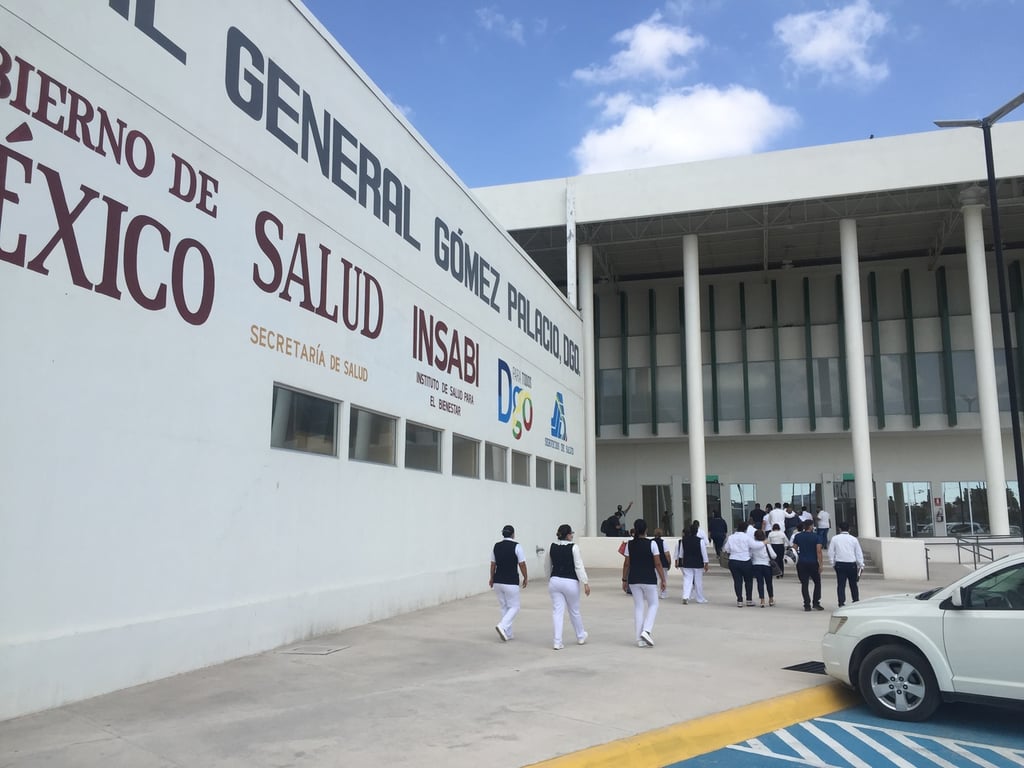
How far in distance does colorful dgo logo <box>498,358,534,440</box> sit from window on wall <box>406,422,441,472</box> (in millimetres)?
4047

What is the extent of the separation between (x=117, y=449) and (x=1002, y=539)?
27.5 m

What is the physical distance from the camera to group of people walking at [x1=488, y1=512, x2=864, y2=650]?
11070 millimetres

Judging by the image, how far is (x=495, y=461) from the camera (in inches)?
786

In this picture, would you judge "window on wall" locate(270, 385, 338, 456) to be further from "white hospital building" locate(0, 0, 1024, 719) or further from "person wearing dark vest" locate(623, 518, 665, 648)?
"person wearing dark vest" locate(623, 518, 665, 648)

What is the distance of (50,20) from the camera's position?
7.66 meters

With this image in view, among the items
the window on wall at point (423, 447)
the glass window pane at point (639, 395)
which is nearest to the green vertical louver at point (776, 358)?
the glass window pane at point (639, 395)

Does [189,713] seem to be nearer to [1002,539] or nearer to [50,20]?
[50,20]

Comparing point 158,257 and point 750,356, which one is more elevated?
point 750,356

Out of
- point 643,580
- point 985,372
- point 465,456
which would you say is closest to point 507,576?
point 643,580

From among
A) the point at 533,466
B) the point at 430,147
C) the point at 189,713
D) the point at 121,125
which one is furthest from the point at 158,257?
the point at 533,466

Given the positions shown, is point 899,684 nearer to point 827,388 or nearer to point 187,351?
point 187,351

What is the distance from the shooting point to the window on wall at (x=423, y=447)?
14.9 meters

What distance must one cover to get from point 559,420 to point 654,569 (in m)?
15.4

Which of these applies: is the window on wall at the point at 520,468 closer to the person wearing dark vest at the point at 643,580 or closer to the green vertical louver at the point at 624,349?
the person wearing dark vest at the point at 643,580
